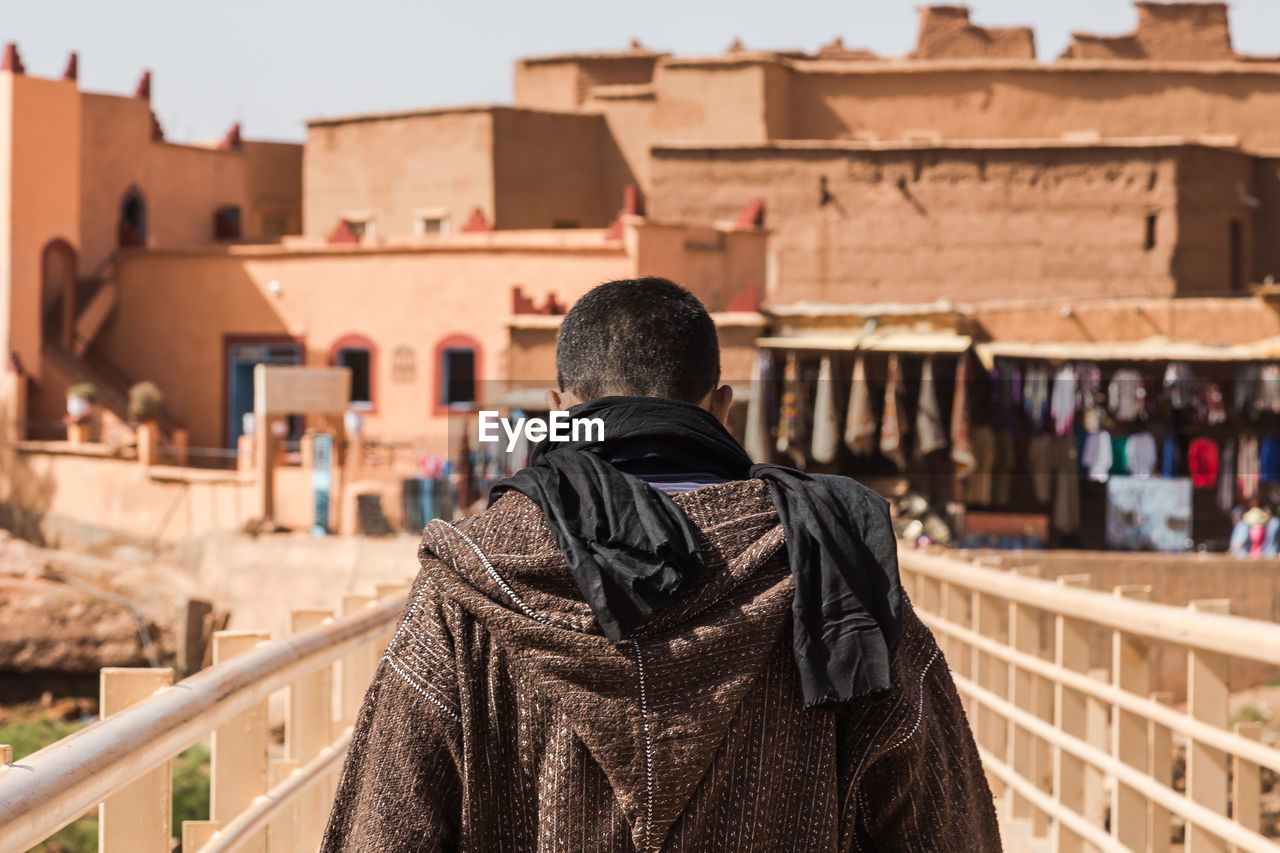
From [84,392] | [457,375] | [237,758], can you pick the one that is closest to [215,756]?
[237,758]

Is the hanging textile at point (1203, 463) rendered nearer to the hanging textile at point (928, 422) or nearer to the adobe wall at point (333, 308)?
the hanging textile at point (928, 422)

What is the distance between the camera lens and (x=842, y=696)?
1.86 meters

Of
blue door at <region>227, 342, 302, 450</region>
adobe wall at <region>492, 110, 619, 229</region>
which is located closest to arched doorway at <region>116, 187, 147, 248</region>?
blue door at <region>227, 342, 302, 450</region>

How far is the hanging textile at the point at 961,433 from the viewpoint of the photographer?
18078mm

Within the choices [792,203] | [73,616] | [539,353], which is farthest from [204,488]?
[792,203]

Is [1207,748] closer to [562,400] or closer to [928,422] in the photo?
[562,400]

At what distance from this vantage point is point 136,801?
98.5 inches

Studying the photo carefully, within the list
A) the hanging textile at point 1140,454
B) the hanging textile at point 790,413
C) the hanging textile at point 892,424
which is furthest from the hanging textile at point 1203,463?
the hanging textile at point 790,413

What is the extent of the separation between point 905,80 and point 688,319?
92.4 ft

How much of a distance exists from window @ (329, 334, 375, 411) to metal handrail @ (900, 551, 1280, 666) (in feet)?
64.4

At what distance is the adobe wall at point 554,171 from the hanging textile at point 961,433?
1214 cm

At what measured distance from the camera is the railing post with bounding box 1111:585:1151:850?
4172 mm

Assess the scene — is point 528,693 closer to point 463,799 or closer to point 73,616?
point 463,799

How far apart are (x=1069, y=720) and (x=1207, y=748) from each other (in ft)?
4.01
